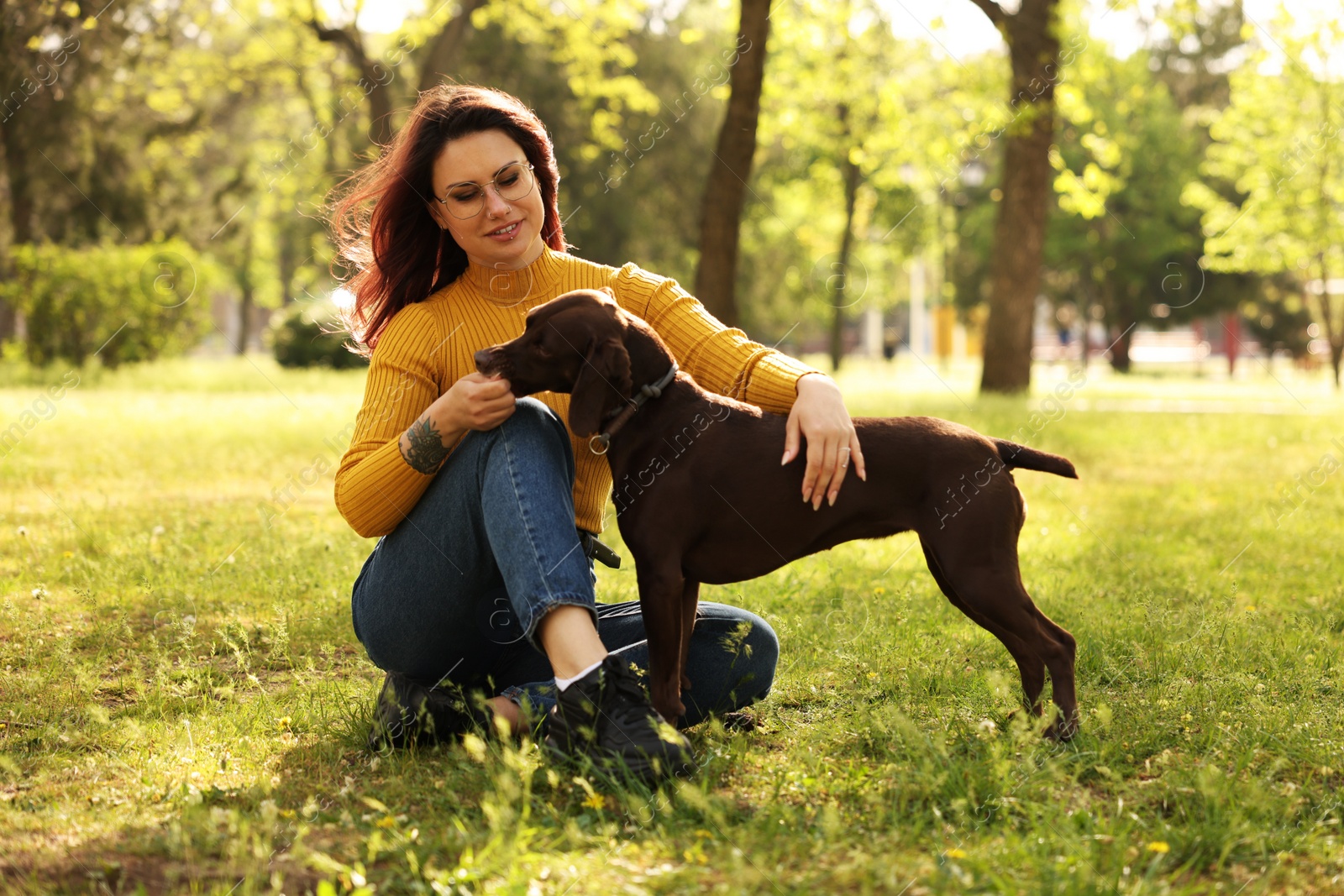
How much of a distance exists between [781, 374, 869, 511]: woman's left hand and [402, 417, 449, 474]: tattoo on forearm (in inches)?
36.3

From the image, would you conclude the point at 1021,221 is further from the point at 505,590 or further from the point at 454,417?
the point at 454,417

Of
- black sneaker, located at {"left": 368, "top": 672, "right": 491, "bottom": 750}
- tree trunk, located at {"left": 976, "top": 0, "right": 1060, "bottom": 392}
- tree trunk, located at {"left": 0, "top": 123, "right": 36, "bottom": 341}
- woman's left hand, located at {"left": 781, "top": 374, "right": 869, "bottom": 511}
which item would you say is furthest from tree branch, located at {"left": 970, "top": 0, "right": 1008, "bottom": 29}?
tree trunk, located at {"left": 0, "top": 123, "right": 36, "bottom": 341}

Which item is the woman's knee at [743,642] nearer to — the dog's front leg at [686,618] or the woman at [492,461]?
the woman at [492,461]

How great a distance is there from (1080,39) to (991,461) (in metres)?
10.8

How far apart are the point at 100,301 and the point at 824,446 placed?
18377 mm

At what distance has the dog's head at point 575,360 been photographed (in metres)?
3.01

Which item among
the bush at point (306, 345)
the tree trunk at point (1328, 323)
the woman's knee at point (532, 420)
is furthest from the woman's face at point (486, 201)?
the tree trunk at point (1328, 323)

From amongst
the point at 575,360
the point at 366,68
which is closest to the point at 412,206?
the point at 575,360

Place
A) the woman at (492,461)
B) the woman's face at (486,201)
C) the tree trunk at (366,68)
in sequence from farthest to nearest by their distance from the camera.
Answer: the tree trunk at (366,68) → the woman's face at (486,201) → the woman at (492,461)

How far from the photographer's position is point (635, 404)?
3064 mm

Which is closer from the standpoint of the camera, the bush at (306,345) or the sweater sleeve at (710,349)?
the sweater sleeve at (710,349)

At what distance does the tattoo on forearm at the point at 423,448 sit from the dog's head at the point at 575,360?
0.21 meters

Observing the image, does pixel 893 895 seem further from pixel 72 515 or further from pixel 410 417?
pixel 72 515

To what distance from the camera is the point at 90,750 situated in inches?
129
